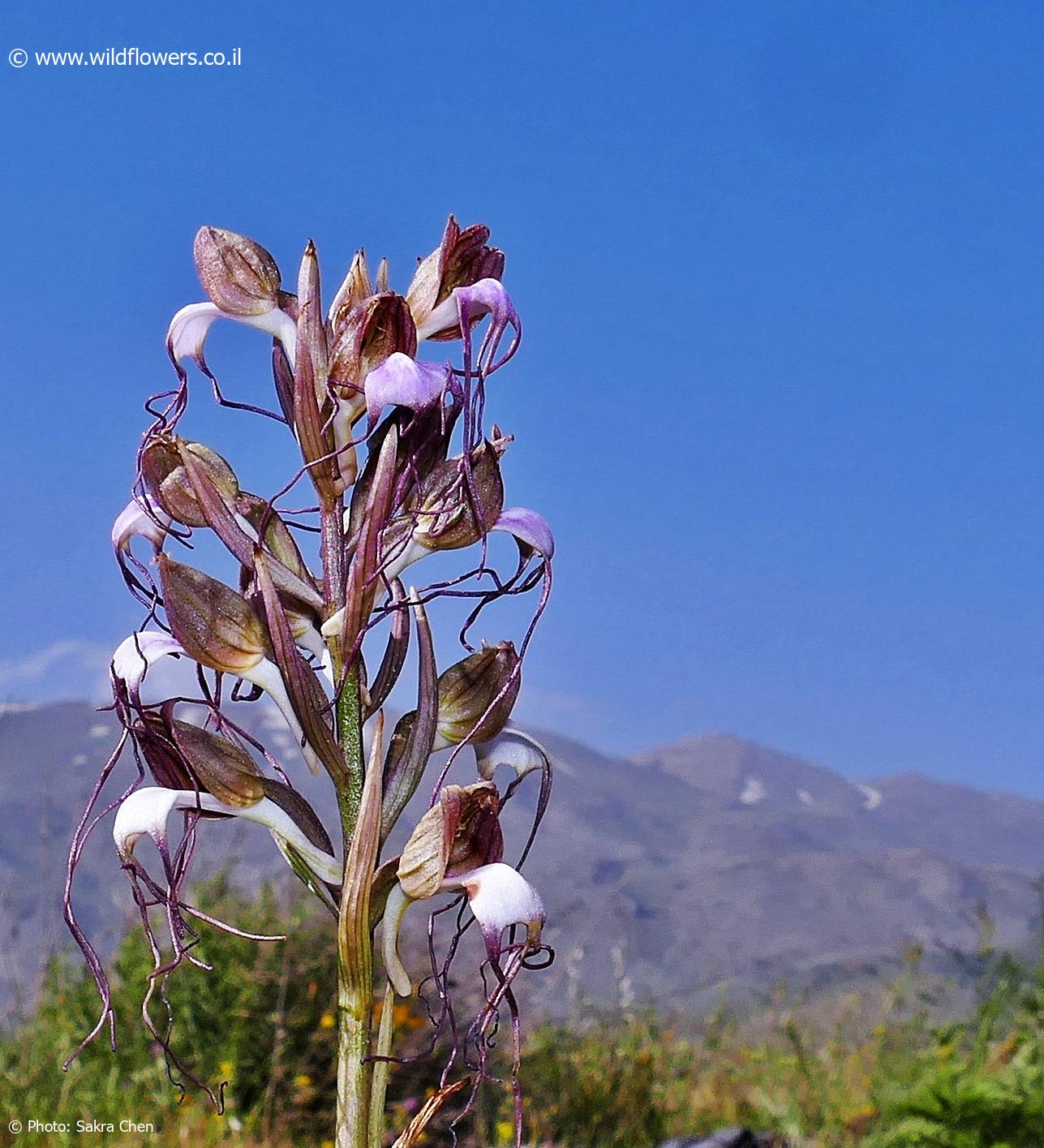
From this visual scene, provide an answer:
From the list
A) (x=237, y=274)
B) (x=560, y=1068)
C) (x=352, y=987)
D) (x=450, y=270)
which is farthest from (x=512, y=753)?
(x=560, y=1068)

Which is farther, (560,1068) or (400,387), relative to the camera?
(560,1068)

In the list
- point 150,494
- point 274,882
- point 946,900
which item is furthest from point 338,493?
point 946,900

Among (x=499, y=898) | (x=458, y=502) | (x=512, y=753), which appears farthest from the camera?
(x=512, y=753)

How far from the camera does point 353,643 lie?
1567mm

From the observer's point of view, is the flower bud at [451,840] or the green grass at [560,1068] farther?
the green grass at [560,1068]

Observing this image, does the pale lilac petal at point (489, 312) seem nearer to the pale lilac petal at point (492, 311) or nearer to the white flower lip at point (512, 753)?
the pale lilac petal at point (492, 311)

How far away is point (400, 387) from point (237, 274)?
41cm

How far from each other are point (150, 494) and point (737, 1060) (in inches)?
277

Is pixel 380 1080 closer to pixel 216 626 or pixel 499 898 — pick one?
pixel 499 898

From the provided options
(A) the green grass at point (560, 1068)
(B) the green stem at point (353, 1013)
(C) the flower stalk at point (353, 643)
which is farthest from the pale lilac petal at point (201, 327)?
(A) the green grass at point (560, 1068)

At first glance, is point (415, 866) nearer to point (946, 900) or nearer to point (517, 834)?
point (517, 834)

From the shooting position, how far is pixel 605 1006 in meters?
→ 7.26

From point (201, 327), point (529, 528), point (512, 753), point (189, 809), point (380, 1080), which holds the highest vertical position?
point (201, 327)

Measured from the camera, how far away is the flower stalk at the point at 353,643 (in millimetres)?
1502
